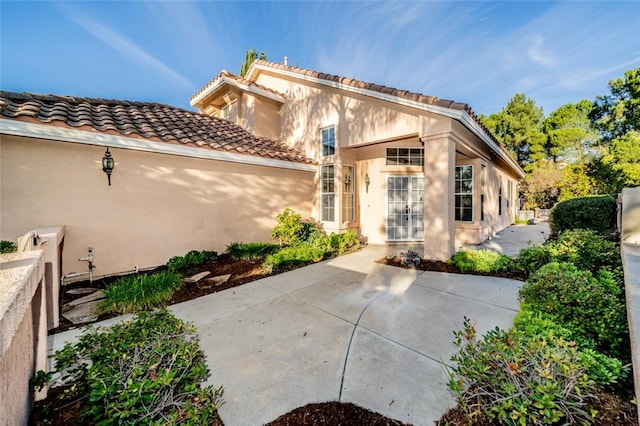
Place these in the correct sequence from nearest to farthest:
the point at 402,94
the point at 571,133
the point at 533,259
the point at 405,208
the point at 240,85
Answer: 1. the point at 533,259
2. the point at 402,94
3. the point at 405,208
4. the point at 240,85
5. the point at 571,133

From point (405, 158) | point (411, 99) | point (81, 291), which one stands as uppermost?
point (411, 99)

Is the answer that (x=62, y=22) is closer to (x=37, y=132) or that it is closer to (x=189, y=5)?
(x=189, y=5)

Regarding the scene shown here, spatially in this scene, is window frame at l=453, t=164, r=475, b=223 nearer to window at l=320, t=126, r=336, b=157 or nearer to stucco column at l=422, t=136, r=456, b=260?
stucco column at l=422, t=136, r=456, b=260

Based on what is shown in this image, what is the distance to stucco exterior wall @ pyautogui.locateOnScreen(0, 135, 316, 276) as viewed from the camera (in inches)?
194

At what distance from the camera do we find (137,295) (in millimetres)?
4375

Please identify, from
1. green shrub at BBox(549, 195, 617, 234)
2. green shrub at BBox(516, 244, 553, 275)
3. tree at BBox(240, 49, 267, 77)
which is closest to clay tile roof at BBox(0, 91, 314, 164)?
green shrub at BBox(516, 244, 553, 275)

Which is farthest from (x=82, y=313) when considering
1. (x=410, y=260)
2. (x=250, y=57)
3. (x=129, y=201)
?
(x=250, y=57)

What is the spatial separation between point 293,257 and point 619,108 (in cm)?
2665

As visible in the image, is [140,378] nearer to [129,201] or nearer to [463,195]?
[129,201]

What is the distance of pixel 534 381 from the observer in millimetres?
1731

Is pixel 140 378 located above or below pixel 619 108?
below

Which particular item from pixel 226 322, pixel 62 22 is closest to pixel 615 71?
pixel 226 322

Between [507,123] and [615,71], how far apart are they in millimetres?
9481

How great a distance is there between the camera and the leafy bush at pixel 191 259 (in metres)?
6.25
